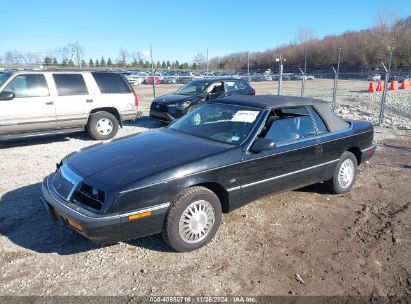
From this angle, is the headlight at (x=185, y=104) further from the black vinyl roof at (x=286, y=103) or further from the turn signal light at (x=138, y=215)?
the turn signal light at (x=138, y=215)

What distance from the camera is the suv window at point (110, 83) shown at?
8969mm

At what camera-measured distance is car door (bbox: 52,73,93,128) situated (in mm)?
8242

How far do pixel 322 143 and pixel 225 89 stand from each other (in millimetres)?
6852

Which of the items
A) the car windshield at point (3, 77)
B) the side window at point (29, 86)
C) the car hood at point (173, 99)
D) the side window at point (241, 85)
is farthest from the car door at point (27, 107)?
the side window at point (241, 85)

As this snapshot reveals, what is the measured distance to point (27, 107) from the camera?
7.76 meters

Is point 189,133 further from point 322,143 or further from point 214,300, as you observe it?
point 214,300

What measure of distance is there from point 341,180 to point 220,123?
2162 mm

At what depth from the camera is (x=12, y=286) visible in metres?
3.13

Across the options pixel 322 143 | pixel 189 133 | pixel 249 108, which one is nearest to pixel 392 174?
pixel 322 143

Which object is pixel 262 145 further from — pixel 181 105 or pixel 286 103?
pixel 181 105

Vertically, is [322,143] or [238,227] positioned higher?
[322,143]

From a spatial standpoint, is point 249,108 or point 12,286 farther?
point 249,108

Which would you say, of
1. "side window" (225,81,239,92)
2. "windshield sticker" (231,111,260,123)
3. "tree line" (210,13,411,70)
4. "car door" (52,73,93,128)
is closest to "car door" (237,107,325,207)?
"windshield sticker" (231,111,260,123)

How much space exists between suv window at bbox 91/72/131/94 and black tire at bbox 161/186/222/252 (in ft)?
20.4
